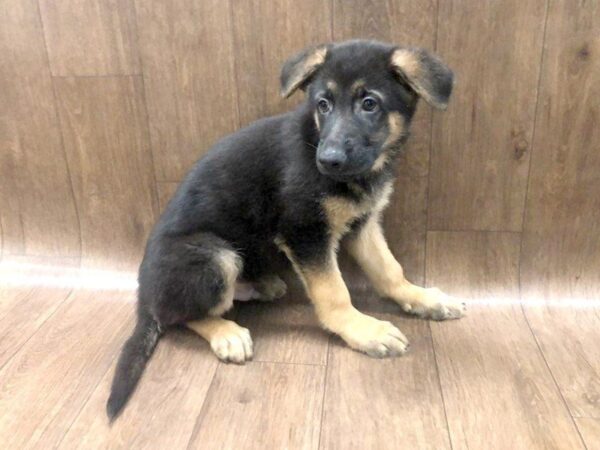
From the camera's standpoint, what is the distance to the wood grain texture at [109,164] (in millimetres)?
2605

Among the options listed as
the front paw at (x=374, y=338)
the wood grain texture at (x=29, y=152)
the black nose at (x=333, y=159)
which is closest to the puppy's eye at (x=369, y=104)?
the black nose at (x=333, y=159)

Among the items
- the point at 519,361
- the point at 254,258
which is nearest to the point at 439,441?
the point at 519,361

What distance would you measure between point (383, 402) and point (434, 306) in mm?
636

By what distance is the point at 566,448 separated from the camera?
5.67ft

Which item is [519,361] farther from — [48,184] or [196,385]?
[48,184]

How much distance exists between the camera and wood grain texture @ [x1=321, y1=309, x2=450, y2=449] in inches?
70.2

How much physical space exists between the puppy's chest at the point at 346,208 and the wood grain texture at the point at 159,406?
2.54 feet

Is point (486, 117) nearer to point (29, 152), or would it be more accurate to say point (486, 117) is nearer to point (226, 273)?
point (226, 273)

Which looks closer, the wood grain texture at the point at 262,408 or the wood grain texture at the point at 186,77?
the wood grain texture at the point at 262,408

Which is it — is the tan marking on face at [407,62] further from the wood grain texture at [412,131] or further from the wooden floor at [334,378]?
the wooden floor at [334,378]

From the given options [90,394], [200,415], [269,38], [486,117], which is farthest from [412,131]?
[90,394]

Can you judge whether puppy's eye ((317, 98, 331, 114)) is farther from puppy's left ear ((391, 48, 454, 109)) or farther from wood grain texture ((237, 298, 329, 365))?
wood grain texture ((237, 298, 329, 365))

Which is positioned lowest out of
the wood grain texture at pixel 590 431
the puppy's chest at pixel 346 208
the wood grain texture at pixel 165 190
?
the wood grain texture at pixel 590 431

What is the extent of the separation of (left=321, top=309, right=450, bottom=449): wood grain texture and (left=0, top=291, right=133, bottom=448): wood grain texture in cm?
99
